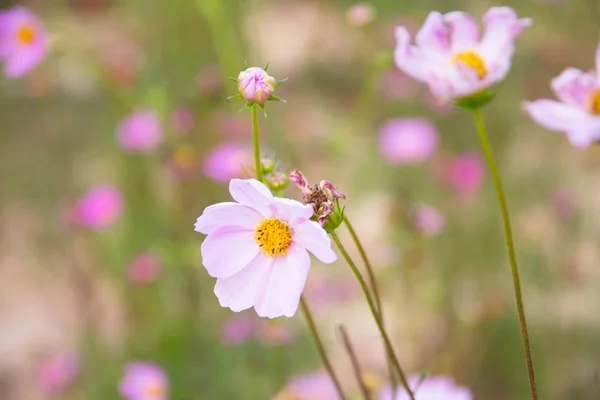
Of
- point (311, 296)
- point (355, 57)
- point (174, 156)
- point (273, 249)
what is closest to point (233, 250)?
point (273, 249)

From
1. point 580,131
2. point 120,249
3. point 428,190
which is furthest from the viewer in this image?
point 428,190

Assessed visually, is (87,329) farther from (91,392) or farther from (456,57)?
(456,57)

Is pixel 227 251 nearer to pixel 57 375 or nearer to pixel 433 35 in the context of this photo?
pixel 433 35

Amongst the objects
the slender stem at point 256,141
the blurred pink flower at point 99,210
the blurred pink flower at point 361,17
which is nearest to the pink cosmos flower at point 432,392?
the slender stem at point 256,141

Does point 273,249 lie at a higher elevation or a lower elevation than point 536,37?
lower

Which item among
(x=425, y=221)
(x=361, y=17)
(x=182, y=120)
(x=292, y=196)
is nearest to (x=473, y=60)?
(x=361, y=17)

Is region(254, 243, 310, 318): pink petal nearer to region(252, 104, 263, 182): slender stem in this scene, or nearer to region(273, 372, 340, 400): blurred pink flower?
region(252, 104, 263, 182): slender stem

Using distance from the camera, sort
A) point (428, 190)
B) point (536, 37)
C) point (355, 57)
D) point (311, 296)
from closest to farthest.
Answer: point (311, 296)
point (428, 190)
point (536, 37)
point (355, 57)
